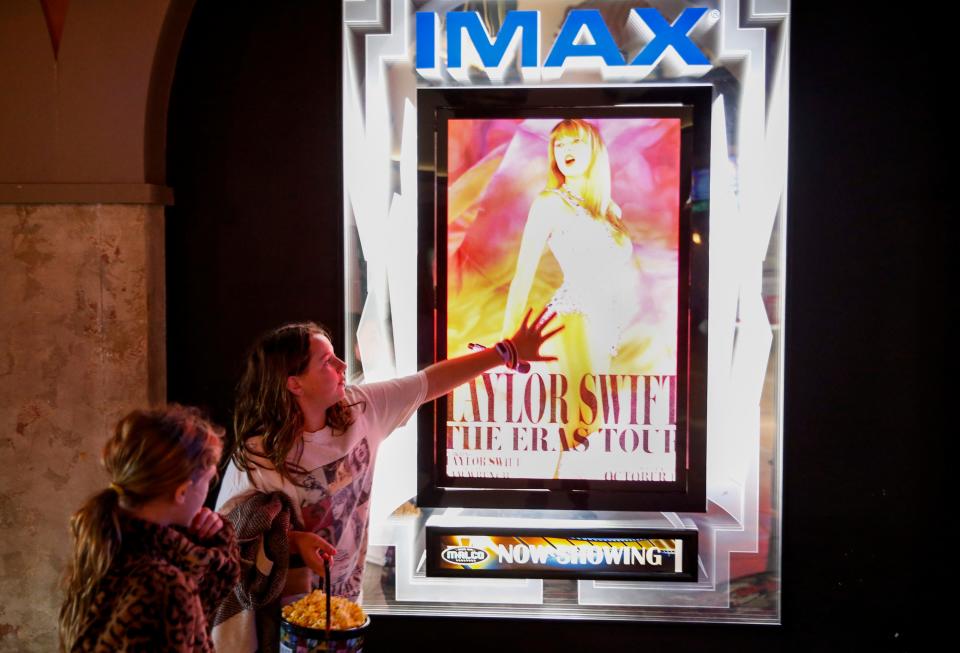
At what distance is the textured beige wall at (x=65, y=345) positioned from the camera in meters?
3.64

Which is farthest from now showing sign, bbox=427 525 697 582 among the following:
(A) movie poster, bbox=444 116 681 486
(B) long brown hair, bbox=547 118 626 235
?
(B) long brown hair, bbox=547 118 626 235

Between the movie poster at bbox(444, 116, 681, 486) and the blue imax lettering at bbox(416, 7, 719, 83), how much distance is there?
22cm

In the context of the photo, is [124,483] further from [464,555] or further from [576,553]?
[576,553]

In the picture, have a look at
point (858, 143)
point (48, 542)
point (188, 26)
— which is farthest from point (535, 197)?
point (48, 542)

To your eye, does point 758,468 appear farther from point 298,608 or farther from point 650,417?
point 298,608

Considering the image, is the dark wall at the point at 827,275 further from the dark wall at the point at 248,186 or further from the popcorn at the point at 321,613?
the popcorn at the point at 321,613

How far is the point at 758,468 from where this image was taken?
370 centimetres

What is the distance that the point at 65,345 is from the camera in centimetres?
365

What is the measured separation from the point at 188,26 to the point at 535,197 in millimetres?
1613

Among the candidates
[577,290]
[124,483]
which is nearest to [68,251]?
[124,483]

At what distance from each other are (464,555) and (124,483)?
196 cm

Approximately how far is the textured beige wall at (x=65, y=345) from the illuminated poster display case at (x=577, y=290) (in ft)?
2.84

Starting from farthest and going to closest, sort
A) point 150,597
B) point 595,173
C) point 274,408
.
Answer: point 595,173
point 274,408
point 150,597

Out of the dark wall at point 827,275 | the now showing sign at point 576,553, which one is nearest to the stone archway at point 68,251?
the dark wall at point 827,275
